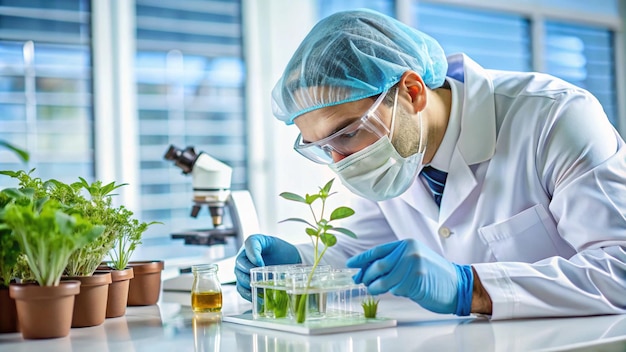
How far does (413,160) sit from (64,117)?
251cm

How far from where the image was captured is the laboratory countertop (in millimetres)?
1025

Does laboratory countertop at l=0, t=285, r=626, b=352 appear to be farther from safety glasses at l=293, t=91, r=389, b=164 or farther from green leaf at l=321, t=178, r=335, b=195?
safety glasses at l=293, t=91, r=389, b=164

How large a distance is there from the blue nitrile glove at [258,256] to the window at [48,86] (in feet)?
7.20

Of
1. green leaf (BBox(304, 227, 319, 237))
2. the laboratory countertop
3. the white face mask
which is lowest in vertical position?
the laboratory countertop

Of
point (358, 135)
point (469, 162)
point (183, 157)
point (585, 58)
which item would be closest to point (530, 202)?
point (469, 162)

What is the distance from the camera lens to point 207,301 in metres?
1.48

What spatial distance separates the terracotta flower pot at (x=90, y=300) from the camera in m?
1.26

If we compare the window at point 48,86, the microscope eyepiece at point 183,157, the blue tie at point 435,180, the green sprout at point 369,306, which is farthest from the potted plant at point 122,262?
the window at point 48,86

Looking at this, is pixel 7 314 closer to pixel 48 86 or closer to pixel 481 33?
pixel 48 86

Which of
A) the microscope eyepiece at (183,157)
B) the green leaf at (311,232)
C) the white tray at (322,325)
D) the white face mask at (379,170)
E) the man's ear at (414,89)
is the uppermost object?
the man's ear at (414,89)

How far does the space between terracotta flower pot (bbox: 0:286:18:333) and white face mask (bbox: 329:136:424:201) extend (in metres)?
0.74

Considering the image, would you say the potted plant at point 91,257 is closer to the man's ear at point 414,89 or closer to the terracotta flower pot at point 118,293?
the terracotta flower pot at point 118,293

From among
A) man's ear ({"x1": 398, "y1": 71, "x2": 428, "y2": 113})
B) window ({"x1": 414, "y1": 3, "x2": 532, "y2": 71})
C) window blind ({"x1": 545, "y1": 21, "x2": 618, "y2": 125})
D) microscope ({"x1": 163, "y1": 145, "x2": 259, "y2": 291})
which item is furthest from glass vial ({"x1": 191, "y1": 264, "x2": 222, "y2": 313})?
window blind ({"x1": 545, "y1": 21, "x2": 618, "y2": 125})

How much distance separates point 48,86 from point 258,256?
8.09 ft
